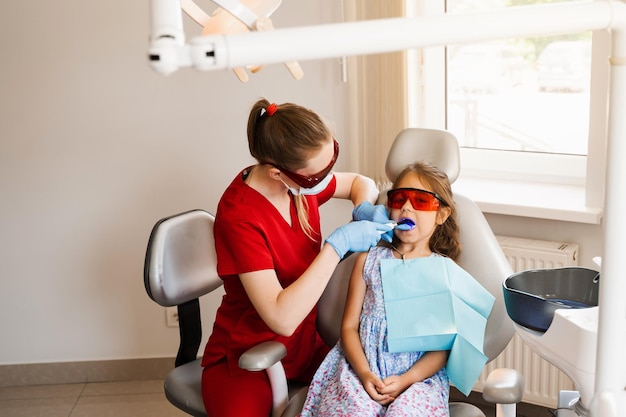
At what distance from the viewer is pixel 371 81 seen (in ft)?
8.83

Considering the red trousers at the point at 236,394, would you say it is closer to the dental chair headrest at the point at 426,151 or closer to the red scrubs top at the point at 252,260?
the red scrubs top at the point at 252,260

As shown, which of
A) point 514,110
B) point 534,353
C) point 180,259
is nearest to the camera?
point 180,259

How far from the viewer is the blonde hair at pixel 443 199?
186cm

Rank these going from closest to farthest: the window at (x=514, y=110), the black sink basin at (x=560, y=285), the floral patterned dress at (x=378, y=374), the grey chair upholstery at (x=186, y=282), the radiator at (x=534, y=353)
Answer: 1. the black sink basin at (x=560, y=285)
2. the floral patterned dress at (x=378, y=374)
3. the grey chair upholstery at (x=186, y=282)
4. the radiator at (x=534, y=353)
5. the window at (x=514, y=110)

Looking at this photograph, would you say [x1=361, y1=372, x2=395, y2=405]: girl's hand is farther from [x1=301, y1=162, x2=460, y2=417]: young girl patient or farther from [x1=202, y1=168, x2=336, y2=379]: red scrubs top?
[x1=202, y1=168, x2=336, y2=379]: red scrubs top

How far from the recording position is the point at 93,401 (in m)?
3.01

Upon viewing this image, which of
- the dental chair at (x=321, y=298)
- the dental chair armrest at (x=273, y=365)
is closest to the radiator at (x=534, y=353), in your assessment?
the dental chair at (x=321, y=298)

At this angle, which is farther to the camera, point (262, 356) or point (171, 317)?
point (171, 317)

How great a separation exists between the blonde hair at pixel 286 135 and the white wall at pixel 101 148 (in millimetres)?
1062

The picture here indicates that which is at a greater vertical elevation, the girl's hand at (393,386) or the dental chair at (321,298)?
the dental chair at (321,298)

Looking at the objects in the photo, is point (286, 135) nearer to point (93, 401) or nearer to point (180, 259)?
point (180, 259)

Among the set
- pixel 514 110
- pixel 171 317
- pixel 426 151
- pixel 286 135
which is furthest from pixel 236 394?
pixel 514 110

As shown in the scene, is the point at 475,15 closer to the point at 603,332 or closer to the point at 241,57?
the point at 241,57

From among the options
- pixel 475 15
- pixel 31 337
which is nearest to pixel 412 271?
pixel 475 15
